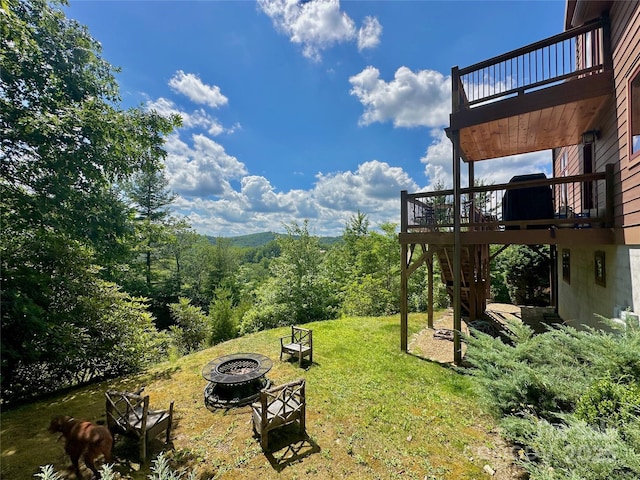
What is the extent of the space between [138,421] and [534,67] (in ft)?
29.8

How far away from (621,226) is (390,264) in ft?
39.2

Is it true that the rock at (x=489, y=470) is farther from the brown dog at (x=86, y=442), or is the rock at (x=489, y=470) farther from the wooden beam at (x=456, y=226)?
the brown dog at (x=86, y=442)

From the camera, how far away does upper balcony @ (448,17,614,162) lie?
4758 mm


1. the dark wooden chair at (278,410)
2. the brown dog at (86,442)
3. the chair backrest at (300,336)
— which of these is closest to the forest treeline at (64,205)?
the brown dog at (86,442)

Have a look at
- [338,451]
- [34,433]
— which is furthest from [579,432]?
[34,433]

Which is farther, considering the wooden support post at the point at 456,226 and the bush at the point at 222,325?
the bush at the point at 222,325

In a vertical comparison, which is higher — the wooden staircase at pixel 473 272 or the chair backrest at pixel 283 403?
the wooden staircase at pixel 473 272

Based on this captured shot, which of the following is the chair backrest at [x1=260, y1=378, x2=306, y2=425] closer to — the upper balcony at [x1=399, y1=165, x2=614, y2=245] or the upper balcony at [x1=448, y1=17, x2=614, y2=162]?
the upper balcony at [x1=399, y1=165, x2=614, y2=245]

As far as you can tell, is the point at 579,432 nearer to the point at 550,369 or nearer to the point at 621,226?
the point at 550,369

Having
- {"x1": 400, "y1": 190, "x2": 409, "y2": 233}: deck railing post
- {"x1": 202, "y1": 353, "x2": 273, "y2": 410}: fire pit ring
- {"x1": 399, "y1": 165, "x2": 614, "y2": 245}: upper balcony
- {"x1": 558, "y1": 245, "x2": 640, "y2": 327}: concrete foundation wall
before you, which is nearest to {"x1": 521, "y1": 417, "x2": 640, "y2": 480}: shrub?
{"x1": 558, "y1": 245, "x2": 640, "y2": 327}: concrete foundation wall

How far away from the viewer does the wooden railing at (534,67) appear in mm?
4777

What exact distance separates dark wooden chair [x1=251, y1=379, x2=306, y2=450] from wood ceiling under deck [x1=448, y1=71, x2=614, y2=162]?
6134mm

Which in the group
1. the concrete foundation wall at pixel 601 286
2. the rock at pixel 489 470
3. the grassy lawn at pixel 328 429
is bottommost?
the grassy lawn at pixel 328 429

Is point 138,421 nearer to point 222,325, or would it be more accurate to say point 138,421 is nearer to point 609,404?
point 609,404
